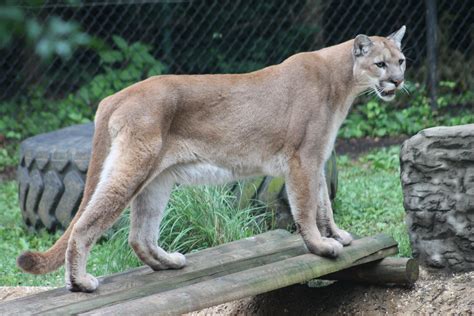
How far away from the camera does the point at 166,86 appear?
16.6 feet

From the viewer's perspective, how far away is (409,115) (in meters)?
10.6

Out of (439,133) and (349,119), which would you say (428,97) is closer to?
(349,119)

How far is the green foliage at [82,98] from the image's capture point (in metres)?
10.3

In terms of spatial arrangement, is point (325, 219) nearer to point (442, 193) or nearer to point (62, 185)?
point (442, 193)

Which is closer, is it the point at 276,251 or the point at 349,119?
the point at 276,251

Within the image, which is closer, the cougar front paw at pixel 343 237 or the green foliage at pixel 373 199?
the cougar front paw at pixel 343 237

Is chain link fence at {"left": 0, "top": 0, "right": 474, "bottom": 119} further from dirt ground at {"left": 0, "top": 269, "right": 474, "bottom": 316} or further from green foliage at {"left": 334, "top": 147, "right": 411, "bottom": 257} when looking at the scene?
dirt ground at {"left": 0, "top": 269, "right": 474, "bottom": 316}

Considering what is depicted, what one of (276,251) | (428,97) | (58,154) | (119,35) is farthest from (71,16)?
(276,251)

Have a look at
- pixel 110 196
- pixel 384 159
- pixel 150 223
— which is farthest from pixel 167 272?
pixel 384 159

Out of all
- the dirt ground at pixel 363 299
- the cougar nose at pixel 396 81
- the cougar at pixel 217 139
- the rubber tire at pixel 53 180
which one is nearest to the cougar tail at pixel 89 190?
the cougar at pixel 217 139

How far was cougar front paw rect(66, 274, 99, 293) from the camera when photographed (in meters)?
4.74

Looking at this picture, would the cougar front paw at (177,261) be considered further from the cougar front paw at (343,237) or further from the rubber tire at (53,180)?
the rubber tire at (53,180)

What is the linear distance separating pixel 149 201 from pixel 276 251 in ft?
3.01

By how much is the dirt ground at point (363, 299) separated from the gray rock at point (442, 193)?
0.14 metres
